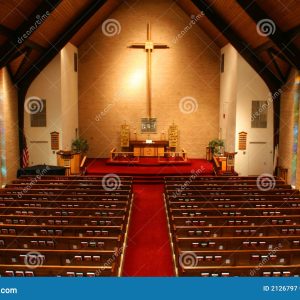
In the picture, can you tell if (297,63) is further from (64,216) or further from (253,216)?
(64,216)

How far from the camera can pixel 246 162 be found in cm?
1444

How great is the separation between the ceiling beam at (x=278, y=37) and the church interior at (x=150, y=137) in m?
0.04

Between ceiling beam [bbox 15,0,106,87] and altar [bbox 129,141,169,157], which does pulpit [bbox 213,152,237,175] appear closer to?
altar [bbox 129,141,169,157]

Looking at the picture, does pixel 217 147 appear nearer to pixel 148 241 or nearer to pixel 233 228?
pixel 148 241

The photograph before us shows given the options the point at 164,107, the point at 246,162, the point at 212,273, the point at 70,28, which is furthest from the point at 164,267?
the point at 164,107

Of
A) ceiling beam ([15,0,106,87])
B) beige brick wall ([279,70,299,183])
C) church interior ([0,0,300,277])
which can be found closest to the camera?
church interior ([0,0,300,277])

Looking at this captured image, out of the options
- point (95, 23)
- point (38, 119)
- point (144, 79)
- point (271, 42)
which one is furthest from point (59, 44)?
point (271, 42)

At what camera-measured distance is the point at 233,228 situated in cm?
727

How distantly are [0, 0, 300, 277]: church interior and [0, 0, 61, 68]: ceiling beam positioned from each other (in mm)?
31

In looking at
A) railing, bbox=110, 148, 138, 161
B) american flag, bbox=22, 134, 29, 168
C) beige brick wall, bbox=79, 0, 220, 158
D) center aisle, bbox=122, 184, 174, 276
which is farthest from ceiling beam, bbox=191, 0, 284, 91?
american flag, bbox=22, 134, 29, 168

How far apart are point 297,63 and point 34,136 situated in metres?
9.28

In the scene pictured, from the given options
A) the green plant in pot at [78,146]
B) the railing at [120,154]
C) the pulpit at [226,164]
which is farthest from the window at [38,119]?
the pulpit at [226,164]

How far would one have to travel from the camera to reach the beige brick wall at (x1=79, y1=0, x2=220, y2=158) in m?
17.0

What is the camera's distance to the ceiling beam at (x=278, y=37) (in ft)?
34.1
